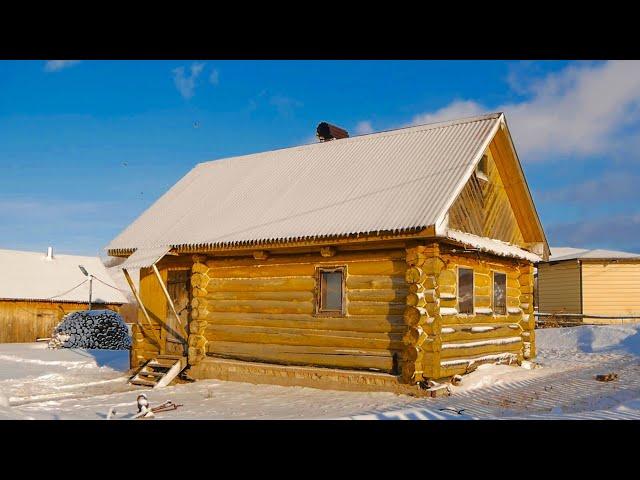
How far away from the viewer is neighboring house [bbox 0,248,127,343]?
37438mm

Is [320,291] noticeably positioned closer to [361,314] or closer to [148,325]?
[361,314]

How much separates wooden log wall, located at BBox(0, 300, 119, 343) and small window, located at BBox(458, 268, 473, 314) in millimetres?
30228

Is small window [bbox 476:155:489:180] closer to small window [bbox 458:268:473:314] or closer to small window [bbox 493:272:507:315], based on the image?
small window [bbox 458:268:473:314]

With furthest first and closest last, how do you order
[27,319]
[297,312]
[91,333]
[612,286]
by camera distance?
[27,319] < [612,286] < [91,333] < [297,312]

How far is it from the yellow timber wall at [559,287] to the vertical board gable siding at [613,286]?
51 centimetres

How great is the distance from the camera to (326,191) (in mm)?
16172

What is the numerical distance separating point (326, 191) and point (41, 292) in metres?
28.4

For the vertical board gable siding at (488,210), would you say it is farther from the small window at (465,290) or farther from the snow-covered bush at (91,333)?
the snow-covered bush at (91,333)

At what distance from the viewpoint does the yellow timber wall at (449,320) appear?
1303cm

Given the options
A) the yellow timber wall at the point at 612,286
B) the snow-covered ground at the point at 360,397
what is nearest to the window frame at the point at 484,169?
the snow-covered ground at the point at 360,397

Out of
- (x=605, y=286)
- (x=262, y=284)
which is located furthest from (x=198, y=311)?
(x=605, y=286)
